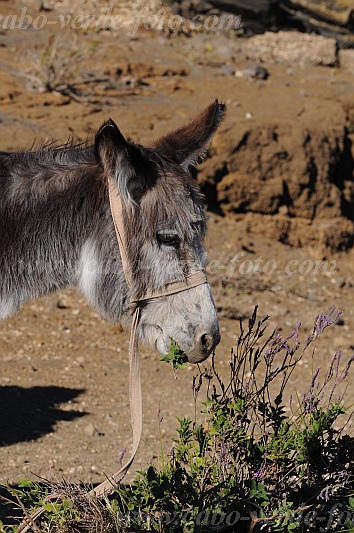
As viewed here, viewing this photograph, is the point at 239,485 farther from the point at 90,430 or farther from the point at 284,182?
the point at 284,182

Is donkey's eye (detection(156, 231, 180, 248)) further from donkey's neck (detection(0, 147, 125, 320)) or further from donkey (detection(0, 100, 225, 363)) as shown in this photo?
donkey's neck (detection(0, 147, 125, 320))

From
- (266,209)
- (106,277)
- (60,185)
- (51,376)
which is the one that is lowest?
(51,376)

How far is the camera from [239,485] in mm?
3908

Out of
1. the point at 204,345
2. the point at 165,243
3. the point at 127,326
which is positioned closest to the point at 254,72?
the point at 127,326

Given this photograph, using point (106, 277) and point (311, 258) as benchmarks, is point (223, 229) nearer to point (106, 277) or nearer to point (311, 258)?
point (311, 258)

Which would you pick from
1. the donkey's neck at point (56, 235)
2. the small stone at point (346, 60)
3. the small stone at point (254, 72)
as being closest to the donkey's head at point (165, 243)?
the donkey's neck at point (56, 235)

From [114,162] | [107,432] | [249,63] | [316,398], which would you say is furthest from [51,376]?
[249,63]

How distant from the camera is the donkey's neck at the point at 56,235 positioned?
12.2 ft

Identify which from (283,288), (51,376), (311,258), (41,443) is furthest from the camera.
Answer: (311,258)

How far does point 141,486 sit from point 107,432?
7.87 ft

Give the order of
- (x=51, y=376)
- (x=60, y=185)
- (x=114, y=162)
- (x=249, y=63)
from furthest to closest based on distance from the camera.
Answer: (x=249, y=63), (x=51, y=376), (x=60, y=185), (x=114, y=162)

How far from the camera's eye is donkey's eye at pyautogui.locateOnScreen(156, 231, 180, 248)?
3.59 m

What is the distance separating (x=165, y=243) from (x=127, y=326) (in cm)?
48

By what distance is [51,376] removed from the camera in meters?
7.11
